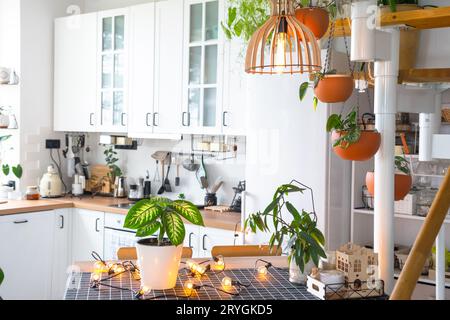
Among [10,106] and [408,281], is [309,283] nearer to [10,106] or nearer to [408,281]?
[408,281]

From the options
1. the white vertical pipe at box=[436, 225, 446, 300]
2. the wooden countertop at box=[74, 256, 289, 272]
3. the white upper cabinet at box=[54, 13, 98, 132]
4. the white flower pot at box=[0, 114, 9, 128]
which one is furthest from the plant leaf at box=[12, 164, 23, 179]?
the white vertical pipe at box=[436, 225, 446, 300]

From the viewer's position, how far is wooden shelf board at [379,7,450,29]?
5.31 ft

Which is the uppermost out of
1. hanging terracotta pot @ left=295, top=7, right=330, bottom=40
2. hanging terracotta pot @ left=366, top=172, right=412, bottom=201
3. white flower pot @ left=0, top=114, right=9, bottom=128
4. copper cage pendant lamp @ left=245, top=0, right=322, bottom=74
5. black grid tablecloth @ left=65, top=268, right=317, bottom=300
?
hanging terracotta pot @ left=295, top=7, right=330, bottom=40

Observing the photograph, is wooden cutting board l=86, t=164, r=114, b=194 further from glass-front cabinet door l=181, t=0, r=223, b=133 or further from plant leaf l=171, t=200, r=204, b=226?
plant leaf l=171, t=200, r=204, b=226

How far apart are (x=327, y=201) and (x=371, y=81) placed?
0.92 metres

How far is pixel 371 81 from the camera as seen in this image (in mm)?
2654

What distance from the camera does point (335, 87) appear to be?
222cm

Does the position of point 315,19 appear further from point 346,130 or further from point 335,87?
point 346,130

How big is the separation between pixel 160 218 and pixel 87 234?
112 inches

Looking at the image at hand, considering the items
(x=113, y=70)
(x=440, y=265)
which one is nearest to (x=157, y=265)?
(x=440, y=265)

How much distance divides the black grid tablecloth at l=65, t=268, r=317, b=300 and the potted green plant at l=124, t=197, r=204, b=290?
52 mm
